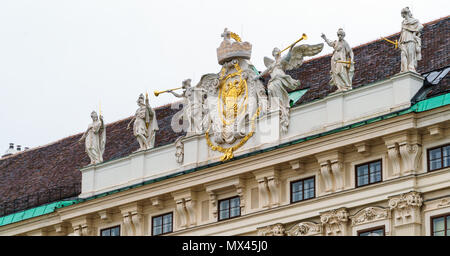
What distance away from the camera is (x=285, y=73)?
60312mm

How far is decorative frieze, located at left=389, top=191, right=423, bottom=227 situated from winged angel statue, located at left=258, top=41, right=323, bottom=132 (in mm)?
5250

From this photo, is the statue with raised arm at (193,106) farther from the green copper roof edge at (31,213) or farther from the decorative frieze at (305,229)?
the decorative frieze at (305,229)

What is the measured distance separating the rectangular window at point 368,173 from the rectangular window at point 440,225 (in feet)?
7.79

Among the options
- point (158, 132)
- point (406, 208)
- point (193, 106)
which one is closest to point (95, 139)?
point (158, 132)

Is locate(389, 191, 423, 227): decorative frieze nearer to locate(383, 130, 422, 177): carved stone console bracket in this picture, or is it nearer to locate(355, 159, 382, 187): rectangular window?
locate(383, 130, 422, 177): carved stone console bracket

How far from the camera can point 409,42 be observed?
54.1m

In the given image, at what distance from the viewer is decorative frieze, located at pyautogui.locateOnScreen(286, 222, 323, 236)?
54.2 metres

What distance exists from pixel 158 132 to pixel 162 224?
5.05 metres
